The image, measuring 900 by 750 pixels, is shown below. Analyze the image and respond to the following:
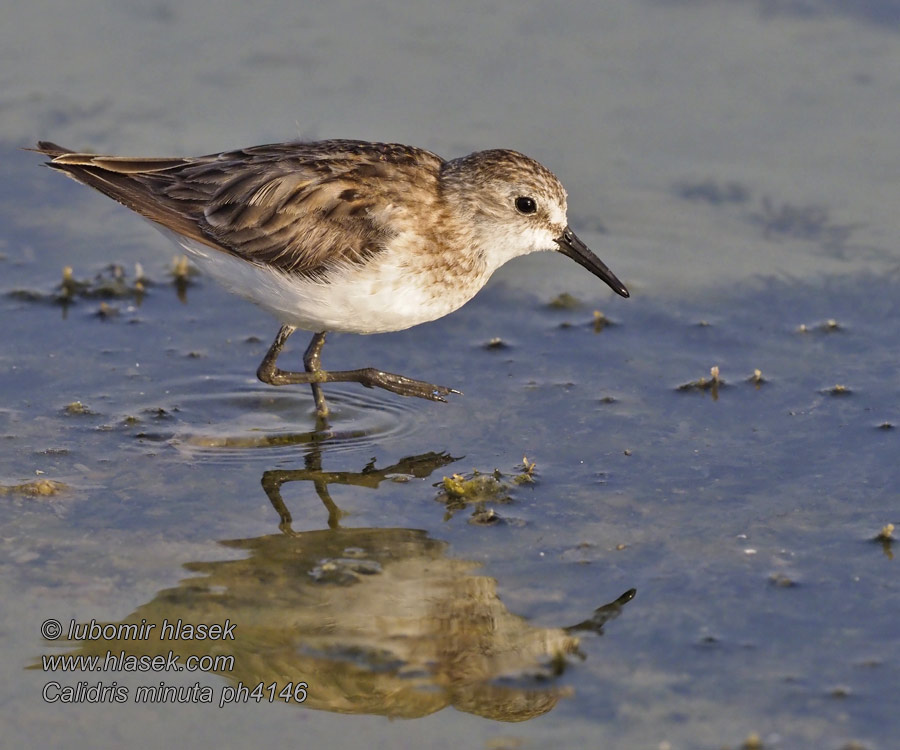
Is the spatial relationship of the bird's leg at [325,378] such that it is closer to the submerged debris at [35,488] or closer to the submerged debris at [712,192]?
the submerged debris at [35,488]

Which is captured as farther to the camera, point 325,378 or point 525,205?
point 325,378

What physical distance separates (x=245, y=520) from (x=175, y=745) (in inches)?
79.5

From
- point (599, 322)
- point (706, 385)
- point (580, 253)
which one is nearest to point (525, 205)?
point (580, 253)

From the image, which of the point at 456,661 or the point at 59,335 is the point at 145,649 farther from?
the point at 59,335

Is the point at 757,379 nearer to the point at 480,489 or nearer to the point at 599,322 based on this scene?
the point at 599,322

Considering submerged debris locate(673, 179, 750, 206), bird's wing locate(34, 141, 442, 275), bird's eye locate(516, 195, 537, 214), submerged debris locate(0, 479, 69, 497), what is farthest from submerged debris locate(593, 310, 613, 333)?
submerged debris locate(0, 479, 69, 497)

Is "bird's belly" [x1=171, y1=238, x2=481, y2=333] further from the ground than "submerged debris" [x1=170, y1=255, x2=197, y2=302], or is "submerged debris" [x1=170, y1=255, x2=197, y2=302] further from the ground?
"bird's belly" [x1=171, y1=238, x2=481, y2=333]

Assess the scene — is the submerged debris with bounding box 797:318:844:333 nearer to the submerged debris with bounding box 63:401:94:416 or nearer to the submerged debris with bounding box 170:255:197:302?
the submerged debris with bounding box 170:255:197:302

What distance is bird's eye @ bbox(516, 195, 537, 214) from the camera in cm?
899

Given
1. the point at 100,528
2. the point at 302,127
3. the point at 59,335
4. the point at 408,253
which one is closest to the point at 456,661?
the point at 100,528

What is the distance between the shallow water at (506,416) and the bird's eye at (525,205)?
119 centimetres

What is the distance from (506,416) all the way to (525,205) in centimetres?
142

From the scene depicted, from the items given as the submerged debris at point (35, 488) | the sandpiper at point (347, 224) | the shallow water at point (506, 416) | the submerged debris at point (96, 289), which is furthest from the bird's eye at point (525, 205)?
the submerged debris at point (35, 488)

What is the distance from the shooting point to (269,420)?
362 inches
